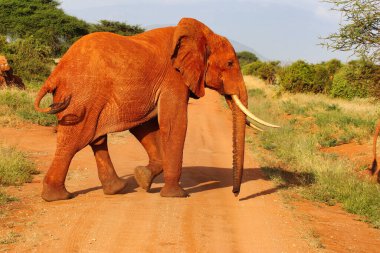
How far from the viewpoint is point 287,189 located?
9617mm

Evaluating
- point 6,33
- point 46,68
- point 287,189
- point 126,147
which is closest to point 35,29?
point 6,33

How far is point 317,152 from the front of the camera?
533 inches

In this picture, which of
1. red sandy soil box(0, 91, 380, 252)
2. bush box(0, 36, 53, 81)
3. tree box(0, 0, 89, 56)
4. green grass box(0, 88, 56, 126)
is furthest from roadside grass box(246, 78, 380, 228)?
tree box(0, 0, 89, 56)

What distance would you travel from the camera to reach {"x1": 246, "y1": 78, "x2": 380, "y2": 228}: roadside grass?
923 centimetres

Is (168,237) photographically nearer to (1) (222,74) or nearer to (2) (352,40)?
(1) (222,74)

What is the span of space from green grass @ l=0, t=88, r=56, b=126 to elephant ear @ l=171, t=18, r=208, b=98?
7581 millimetres

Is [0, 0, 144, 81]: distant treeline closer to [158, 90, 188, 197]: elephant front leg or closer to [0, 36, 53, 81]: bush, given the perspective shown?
[0, 36, 53, 81]: bush

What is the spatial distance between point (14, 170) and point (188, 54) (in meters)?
3.49

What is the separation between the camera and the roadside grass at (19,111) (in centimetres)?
1451

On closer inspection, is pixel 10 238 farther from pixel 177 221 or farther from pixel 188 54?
pixel 188 54

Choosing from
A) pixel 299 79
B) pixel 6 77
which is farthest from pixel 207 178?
pixel 299 79

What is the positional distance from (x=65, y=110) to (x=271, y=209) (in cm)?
319

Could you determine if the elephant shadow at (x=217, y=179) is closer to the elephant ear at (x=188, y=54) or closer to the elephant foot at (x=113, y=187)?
the elephant foot at (x=113, y=187)

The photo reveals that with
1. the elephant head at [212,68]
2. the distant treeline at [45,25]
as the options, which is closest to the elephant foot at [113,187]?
the elephant head at [212,68]
